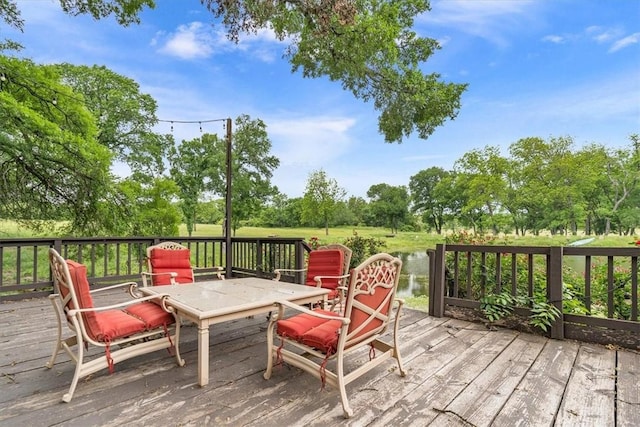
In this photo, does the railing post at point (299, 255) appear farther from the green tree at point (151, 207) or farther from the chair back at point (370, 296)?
the green tree at point (151, 207)

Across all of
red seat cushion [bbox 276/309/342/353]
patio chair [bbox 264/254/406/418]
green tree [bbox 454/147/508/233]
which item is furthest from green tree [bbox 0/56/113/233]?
green tree [bbox 454/147/508/233]

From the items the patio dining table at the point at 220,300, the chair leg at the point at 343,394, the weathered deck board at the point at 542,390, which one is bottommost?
the weathered deck board at the point at 542,390

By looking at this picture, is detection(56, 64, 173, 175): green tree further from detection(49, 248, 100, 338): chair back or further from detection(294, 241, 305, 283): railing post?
detection(49, 248, 100, 338): chair back

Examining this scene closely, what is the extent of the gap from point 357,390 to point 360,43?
5.38 meters

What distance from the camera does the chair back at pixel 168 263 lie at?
158 inches

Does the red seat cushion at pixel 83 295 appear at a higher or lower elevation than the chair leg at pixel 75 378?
higher

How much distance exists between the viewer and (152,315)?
2.56m

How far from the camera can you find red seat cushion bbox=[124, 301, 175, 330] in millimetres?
2459

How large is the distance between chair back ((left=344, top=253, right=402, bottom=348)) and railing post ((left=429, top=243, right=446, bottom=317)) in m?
2.06

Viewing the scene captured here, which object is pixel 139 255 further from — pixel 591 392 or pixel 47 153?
pixel 591 392

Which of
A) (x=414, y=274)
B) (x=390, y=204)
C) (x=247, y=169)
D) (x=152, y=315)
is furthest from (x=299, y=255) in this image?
(x=247, y=169)

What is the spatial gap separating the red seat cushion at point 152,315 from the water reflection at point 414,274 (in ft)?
22.3

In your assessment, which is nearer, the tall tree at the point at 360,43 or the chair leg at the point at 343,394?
the chair leg at the point at 343,394

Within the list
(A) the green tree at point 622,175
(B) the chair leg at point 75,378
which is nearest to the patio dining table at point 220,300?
(B) the chair leg at point 75,378
